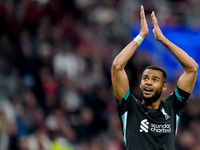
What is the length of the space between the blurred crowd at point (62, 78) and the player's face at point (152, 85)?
579cm

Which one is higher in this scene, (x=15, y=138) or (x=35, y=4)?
(x=35, y=4)

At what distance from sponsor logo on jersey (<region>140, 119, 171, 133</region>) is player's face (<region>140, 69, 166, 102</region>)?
11.8 inches

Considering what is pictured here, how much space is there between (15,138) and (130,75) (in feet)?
13.9

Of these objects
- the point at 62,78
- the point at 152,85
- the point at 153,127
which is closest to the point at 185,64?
the point at 152,85

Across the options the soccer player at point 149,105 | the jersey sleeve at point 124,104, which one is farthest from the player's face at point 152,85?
the jersey sleeve at point 124,104

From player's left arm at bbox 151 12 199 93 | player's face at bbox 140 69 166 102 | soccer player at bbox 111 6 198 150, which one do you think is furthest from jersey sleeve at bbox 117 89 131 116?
player's left arm at bbox 151 12 199 93

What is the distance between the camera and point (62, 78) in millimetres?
13570

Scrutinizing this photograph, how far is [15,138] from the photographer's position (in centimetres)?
1149

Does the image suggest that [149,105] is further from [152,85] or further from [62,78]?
[62,78]

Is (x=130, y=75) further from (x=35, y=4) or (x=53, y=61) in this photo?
(x=35, y=4)

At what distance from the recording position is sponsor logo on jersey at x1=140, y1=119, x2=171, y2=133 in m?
6.09

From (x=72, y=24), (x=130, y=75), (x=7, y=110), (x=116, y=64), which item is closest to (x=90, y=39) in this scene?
(x=72, y=24)

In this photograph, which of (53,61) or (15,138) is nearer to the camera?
(15,138)

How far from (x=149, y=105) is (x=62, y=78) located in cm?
739
